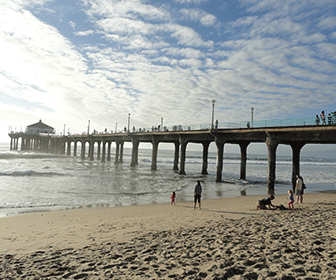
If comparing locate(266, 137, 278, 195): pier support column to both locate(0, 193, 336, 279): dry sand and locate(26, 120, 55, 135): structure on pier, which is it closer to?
locate(0, 193, 336, 279): dry sand

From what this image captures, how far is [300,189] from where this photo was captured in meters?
15.1

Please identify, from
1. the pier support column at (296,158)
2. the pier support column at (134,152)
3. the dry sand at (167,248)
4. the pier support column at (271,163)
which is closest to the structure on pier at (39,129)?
the pier support column at (134,152)

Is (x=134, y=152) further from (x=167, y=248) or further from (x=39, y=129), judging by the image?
(x=39, y=129)

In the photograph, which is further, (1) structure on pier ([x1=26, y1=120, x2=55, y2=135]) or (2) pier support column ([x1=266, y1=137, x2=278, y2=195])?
(1) structure on pier ([x1=26, y1=120, x2=55, y2=135])

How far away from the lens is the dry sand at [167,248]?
192 inches

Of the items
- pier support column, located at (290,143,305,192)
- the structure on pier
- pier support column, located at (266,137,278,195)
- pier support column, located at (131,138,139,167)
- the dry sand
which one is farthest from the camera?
the structure on pier

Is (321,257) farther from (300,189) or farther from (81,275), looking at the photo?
(300,189)

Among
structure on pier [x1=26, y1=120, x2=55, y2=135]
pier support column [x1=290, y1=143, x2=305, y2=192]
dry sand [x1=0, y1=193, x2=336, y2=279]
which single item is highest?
structure on pier [x1=26, y1=120, x2=55, y2=135]

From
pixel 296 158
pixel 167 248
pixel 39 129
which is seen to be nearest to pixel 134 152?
pixel 296 158

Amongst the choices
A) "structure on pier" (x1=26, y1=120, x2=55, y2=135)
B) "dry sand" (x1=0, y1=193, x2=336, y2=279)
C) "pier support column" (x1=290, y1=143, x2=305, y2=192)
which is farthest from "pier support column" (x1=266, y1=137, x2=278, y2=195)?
"structure on pier" (x1=26, y1=120, x2=55, y2=135)

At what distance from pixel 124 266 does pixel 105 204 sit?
950cm

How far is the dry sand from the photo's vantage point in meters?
4.89

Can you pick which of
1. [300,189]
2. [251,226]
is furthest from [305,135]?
[251,226]

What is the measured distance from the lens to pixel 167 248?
6.30 meters
